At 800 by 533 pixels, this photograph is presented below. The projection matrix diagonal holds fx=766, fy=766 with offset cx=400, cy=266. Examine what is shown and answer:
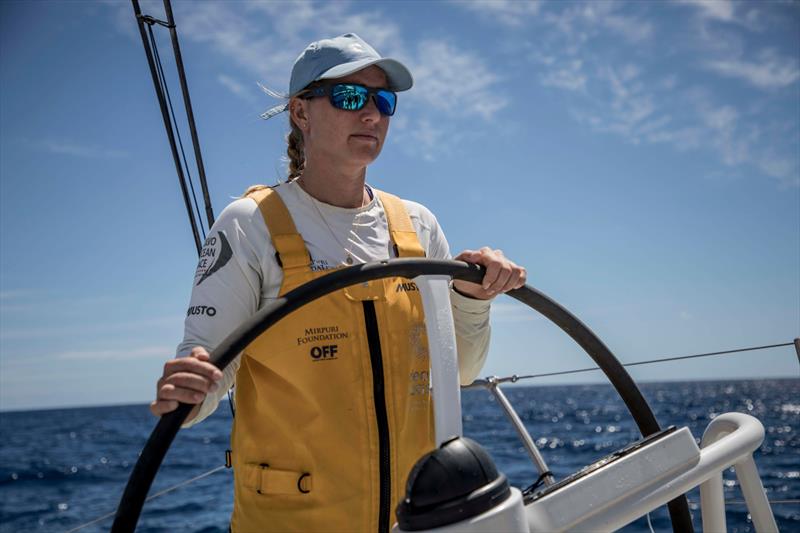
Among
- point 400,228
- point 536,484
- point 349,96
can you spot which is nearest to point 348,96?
point 349,96

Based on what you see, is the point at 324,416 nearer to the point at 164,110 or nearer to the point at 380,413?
the point at 380,413

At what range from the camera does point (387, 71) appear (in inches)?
61.6

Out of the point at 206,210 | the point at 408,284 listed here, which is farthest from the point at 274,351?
the point at 206,210

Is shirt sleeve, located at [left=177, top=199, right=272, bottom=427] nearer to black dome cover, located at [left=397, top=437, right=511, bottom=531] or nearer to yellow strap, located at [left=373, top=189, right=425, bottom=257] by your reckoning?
yellow strap, located at [left=373, top=189, right=425, bottom=257]

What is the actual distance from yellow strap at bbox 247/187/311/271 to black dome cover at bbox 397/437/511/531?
56cm

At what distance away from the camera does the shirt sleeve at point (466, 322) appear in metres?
1.60

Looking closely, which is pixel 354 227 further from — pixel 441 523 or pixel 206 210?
pixel 441 523

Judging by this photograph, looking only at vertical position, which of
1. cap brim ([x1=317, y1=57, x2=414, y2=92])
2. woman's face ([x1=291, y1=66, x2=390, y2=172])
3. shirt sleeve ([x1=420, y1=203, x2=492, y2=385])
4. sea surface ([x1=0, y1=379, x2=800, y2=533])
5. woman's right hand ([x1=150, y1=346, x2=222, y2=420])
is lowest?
sea surface ([x1=0, y1=379, x2=800, y2=533])

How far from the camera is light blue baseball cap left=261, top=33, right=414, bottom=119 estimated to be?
1498 mm

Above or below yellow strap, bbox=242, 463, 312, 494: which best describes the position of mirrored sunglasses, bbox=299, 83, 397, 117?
above

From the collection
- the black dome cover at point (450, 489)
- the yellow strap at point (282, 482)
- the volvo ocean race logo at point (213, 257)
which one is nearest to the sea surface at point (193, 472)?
the yellow strap at point (282, 482)

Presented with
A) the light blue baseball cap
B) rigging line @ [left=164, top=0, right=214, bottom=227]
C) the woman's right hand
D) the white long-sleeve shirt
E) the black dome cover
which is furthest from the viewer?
rigging line @ [left=164, top=0, right=214, bottom=227]

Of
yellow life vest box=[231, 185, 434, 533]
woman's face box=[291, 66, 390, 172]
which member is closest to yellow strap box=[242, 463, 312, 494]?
yellow life vest box=[231, 185, 434, 533]

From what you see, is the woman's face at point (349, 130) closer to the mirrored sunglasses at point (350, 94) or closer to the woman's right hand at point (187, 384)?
the mirrored sunglasses at point (350, 94)
